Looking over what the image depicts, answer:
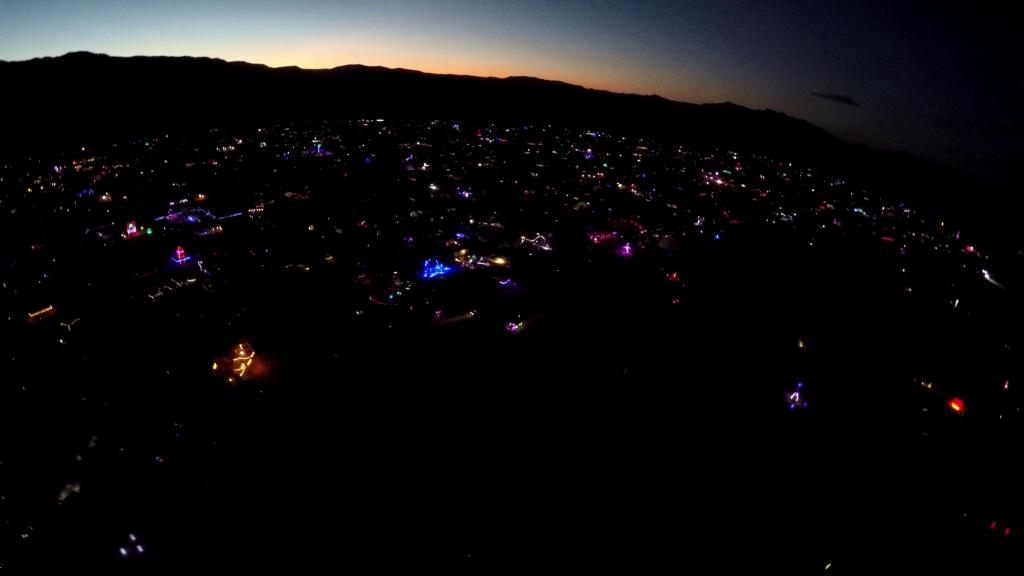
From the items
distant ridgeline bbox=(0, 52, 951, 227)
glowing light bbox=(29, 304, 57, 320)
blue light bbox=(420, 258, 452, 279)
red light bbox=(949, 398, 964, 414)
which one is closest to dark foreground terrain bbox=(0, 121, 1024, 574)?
red light bbox=(949, 398, 964, 414)

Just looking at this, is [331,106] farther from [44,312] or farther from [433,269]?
[44,312]

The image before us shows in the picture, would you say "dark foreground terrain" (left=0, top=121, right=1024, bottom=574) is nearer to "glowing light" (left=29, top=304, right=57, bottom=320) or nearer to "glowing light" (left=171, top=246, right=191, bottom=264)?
"glowing light" (left=171, top=246, right=191, bottom=264)

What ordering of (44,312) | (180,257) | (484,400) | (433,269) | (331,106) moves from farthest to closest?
(331,106) → (180,257) → (433,269) → (44,312) → (484,400)

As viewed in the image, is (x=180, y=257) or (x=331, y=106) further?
(x=331, y=106)

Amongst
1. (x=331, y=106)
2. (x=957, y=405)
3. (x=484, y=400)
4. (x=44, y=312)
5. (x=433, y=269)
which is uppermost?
(x=331, y=106)

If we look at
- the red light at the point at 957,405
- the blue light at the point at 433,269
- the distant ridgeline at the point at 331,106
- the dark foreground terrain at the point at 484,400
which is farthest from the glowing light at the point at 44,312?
the distant ridgeline at the point at 331,106

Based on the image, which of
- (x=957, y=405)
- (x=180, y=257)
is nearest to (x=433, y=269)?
(x=180, y=257)

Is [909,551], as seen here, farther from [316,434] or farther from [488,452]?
[316,434]
